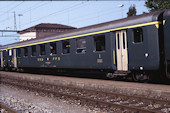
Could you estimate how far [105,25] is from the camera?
1125cm

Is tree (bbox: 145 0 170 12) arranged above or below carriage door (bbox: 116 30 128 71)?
above

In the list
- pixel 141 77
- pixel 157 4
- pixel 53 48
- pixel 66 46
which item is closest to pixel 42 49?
pixel 53 48

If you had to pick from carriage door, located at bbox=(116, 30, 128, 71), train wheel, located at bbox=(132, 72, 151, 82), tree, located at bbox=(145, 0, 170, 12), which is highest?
tree, located at bbox=(145, 0, 170, 12)

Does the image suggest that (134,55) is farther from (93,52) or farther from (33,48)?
(33,48)

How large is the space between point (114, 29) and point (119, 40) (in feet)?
2.04

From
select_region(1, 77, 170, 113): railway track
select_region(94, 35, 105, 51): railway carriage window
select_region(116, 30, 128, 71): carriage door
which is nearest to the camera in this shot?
select_region(1, 77, 170, 113): railway track

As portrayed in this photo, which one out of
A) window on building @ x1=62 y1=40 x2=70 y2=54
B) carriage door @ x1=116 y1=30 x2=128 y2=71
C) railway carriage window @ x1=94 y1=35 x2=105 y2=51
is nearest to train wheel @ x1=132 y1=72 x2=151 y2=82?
carriage door @ x1=116 y1=30 x2=128 y2=71

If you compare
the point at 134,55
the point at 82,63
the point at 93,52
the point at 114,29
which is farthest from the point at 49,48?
the point at 134,55

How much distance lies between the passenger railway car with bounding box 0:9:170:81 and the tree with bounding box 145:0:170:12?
21.3m

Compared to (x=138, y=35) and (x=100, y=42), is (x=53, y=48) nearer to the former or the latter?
(x=100, y=42)

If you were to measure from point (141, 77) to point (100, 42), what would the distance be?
2856mm

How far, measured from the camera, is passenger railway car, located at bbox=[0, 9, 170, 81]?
904 centimetres

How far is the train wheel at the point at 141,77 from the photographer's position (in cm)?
986

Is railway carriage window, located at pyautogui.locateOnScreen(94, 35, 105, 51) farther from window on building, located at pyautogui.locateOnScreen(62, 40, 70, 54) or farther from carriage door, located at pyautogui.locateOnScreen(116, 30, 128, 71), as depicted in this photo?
window on building, located at pyautogui.locateOnScreen(62, 40, 70, 54)
